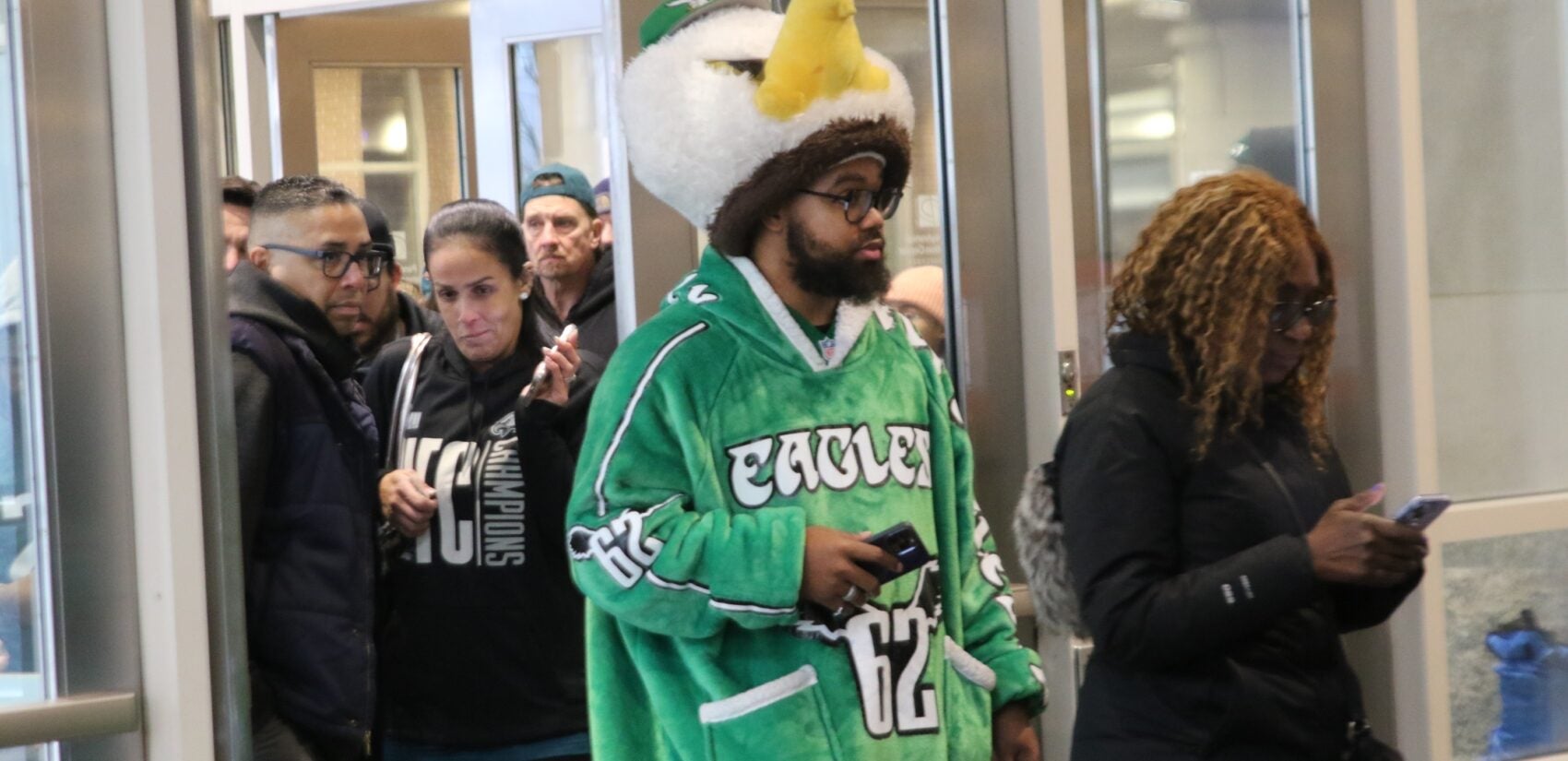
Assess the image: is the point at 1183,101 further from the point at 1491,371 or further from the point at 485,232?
the point at 485,232

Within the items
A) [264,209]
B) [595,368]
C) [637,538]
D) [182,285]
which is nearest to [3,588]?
[182,285]

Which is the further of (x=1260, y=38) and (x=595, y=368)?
(x=1260, y=38)

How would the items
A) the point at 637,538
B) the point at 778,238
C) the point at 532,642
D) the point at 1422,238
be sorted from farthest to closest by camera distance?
the point at 1422,238 → the point at 532,642 → the point at 778,238 → the point at 637,538

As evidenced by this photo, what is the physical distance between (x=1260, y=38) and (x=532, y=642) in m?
2.50

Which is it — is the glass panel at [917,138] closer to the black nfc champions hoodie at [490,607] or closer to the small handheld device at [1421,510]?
the black nfc champions hoodie at [490,607]

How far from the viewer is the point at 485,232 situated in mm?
3355

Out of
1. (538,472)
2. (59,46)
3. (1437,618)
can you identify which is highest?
(59,46)

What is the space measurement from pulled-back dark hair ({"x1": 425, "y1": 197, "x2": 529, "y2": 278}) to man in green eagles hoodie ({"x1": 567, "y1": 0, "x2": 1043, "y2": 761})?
90 centimetres

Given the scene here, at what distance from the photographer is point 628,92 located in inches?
99.9

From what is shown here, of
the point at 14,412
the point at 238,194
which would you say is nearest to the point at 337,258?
the point at 14,412

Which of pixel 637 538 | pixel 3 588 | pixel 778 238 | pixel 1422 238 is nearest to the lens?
pixel 637 538

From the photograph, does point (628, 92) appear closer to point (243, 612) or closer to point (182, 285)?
point (182, 285)

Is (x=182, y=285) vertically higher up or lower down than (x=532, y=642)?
higher up

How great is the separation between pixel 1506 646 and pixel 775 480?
320 centimetres
